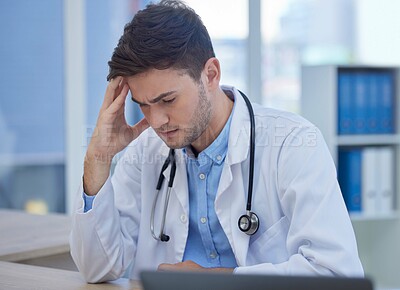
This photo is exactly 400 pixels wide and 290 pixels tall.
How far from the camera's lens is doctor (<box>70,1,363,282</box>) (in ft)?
5.16

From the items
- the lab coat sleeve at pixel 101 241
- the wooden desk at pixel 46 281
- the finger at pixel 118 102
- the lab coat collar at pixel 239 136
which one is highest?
the finger at pixel 118 102

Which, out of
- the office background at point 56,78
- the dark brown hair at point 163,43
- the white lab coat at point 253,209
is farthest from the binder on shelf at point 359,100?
the dark brown hair at point 163,43

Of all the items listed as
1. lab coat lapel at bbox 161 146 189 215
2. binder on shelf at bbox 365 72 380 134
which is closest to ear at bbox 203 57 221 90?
lab coat lapel at bbox 161 146 189 215

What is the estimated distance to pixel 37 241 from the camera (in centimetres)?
219

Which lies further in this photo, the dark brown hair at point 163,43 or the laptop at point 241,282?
the dark brown hair at point 163,43

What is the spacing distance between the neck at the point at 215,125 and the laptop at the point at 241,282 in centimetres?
80

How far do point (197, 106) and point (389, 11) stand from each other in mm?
3741

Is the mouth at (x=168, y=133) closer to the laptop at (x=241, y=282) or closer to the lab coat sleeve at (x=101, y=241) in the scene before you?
the lab coat sleeve at (x=101, y=241)

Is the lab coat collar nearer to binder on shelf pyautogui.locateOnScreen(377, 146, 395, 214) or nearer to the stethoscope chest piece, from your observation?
the stethoscope chest piece

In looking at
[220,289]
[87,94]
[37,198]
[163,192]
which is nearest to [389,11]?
[87,94]

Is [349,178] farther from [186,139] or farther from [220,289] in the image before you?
[220,289]

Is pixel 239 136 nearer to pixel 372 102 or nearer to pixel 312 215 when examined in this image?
pixel 312 215

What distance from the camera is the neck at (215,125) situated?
1.81 meters

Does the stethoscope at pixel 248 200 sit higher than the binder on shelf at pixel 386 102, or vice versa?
the binder on shelf at pixel 386 102
